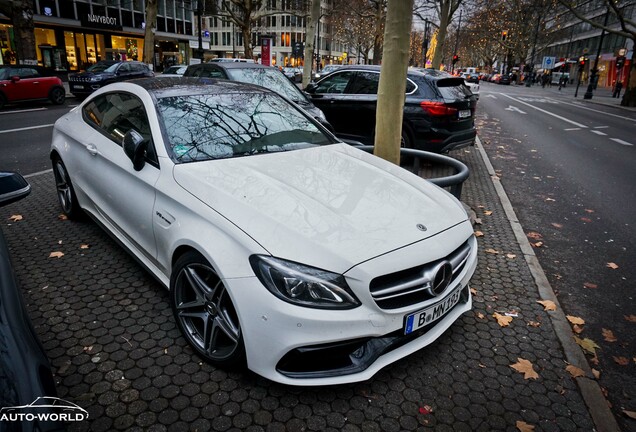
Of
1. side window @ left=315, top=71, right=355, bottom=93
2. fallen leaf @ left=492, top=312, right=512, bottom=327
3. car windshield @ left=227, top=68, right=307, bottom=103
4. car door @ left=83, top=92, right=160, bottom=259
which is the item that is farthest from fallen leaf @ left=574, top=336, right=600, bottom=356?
side window @ left=315, top=71, right=355, bottom=93

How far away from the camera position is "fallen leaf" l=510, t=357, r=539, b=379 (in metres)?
2.99

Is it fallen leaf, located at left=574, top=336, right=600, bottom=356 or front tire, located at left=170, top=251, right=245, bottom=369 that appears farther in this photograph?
fallen leaf, located at left=574, top=336, right=600, bottom=356

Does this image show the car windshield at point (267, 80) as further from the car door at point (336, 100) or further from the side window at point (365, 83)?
the side window at point (365, 83)

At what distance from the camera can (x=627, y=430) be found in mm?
2570

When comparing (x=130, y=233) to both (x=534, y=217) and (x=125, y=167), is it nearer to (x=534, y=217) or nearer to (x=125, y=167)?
(x=125, y=167)

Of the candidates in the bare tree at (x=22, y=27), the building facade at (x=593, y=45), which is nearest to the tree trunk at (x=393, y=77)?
the bare tree at (x=22, y=27)

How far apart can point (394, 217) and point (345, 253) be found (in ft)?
1.91

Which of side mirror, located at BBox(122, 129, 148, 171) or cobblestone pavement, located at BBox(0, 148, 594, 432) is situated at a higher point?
side mirror, located at BBox(122, 129, 148, 171)

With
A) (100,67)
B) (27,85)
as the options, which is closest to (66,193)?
(27,85)

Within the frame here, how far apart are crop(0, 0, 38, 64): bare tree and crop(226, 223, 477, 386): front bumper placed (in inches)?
924

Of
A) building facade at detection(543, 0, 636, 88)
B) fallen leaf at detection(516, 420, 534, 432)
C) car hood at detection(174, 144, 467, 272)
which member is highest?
building facade at detection(543, 0, 636, 88)

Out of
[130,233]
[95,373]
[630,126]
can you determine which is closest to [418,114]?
[130,233]

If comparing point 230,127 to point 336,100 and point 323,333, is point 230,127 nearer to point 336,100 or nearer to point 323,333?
point 323,333

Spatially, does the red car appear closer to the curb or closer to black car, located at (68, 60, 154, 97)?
black car, located at (68, 60, 154, 97)
